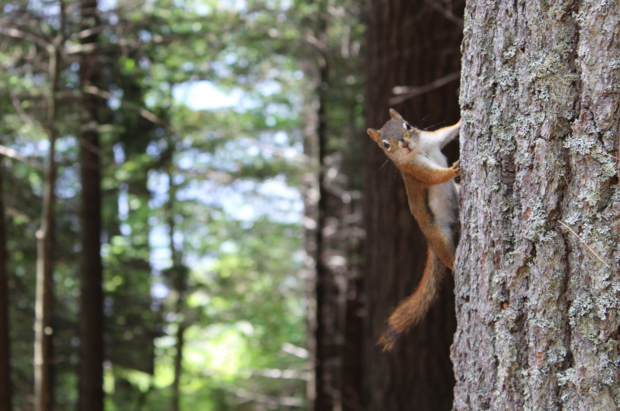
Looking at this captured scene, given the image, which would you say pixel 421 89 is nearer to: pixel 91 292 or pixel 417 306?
pixel 417 306

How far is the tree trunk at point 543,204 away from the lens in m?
1.17

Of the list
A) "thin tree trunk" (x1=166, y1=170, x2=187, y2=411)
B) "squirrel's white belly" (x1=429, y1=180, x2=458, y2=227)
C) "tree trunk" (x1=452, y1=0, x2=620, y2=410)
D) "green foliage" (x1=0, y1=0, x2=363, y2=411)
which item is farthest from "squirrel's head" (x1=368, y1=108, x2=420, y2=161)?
"thin tree trunk" (x1=166, y1=170, x2=187, y2=411)

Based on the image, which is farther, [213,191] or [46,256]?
[213,191]

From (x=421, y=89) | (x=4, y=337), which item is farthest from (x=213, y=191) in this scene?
(x=421, y=89)

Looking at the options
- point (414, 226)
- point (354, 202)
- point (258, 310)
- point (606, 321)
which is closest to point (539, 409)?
point (606, 321)

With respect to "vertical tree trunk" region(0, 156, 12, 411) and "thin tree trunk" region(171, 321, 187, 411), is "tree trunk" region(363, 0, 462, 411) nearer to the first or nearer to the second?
"vertical tree trunk" region(0, 156, 12, 411)

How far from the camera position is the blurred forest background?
13.3 feet

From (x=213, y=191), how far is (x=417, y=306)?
27.3ft

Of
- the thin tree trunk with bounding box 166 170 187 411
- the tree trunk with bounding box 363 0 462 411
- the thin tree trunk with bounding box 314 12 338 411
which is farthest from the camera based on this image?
the thin tree trunk with bounding box 166 170 187 411

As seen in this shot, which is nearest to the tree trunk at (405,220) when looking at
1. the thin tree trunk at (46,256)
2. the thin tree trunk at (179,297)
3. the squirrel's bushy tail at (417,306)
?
the squirrel's bushy tail at (417,306)

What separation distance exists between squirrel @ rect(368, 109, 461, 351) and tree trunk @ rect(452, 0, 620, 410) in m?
0.43

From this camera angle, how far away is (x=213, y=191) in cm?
980

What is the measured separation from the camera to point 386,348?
5.44ft

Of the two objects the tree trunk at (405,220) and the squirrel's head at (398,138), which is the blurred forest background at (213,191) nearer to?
the tree trunk at (405,220)
